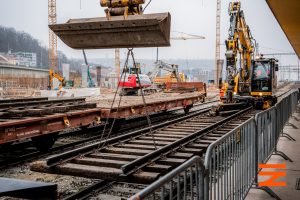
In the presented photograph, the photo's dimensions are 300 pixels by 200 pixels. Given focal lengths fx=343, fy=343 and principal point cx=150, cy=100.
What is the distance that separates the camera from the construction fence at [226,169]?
3131 millimetres

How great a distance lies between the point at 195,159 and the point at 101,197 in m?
3.34

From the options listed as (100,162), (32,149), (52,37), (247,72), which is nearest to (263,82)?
(247,72)

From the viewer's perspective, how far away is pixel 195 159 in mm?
3068

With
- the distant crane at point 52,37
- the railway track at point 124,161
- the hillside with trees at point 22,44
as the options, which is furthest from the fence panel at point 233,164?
the hillside with trees at point 22,44

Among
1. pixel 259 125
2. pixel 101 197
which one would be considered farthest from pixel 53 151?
pixel 259 125

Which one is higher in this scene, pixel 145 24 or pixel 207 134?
pixel 145 24

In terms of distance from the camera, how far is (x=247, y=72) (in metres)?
20.8

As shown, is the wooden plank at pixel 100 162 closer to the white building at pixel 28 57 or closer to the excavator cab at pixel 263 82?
the excavator cab at pixel 263 82

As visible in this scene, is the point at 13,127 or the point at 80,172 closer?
the point at 80,172

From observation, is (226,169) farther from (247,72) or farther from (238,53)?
(247,72)

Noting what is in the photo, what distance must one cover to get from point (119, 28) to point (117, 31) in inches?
5.1

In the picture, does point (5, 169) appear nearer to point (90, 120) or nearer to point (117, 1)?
point (90, 120)

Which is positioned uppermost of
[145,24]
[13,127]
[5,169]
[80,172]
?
[145,24]

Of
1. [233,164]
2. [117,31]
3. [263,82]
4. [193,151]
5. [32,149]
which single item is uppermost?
[117,31]
